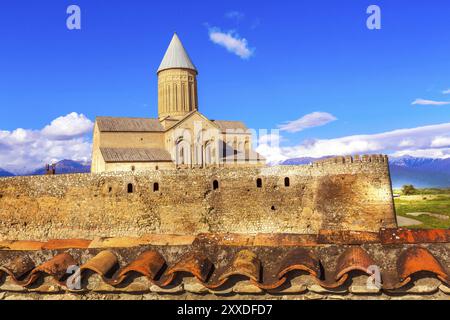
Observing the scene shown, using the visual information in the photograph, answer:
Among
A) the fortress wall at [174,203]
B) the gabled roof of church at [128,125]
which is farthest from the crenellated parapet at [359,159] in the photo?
the gabled roof of church at [128,125]

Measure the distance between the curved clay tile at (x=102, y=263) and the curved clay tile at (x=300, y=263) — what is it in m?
1.80

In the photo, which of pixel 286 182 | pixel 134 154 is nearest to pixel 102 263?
pixel 286 182

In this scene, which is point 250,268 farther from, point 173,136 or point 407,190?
point 407,190

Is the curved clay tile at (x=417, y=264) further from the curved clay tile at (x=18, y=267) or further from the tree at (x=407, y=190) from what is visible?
the tree at (x=407, y=190)

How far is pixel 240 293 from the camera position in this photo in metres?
3.90

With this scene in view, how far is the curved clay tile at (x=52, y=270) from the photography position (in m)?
4.13

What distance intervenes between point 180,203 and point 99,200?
2887mm

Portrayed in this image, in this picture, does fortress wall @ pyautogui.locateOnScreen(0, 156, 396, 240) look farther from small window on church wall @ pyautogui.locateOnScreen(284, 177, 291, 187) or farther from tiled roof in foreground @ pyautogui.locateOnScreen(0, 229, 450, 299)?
tiled roof in foreground @ pyautogui.locateOnScreen(0, 229, 450, 299)

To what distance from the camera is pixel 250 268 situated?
3924 mm

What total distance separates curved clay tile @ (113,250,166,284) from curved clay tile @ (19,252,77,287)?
2.00 ft
